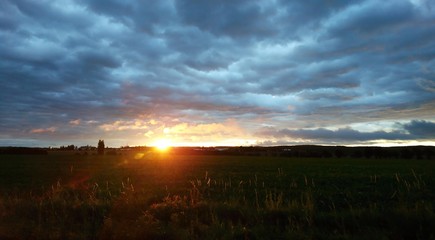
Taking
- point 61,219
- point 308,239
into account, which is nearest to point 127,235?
point 61,219

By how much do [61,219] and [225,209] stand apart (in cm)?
474

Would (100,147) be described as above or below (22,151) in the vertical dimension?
above

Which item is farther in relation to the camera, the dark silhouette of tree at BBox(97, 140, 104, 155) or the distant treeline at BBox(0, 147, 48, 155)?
the dark silhouette of tree at BBox(97, 140, 104, 155)

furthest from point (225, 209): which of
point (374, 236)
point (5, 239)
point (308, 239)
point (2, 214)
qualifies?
point (2, 214)

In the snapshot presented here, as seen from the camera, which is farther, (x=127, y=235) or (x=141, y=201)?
(x=141, y=201)

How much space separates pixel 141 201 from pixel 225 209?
3273mm

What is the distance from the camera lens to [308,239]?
323 inches

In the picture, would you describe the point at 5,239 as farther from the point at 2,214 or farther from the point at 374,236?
the point at 374,236

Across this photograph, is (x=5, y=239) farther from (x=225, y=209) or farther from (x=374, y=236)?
(x=374, y=236)

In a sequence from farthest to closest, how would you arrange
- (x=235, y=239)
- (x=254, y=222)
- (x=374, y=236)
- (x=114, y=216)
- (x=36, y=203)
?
1. (x=36, y=203)
2. (x=114, y=216)
3. (x=254, y=222)
4. (x=235, y=239)
5. (x=374, y=236)

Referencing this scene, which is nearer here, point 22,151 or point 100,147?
point 22,151

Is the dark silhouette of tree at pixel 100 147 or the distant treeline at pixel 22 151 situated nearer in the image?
the distant treeline at pixel 22 151

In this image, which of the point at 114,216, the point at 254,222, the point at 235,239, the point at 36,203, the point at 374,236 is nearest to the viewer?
the point at 374,236

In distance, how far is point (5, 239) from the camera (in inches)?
354
